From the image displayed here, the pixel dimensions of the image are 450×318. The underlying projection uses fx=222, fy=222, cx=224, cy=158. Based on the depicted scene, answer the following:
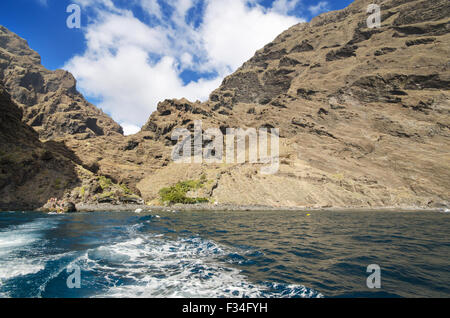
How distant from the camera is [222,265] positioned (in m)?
10.3

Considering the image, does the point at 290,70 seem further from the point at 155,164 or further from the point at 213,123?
the point at 155,164

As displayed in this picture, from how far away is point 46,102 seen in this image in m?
141

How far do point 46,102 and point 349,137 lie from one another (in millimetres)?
172656

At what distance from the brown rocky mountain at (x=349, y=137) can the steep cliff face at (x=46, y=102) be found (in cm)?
3864

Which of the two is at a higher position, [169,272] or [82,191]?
[82,191]

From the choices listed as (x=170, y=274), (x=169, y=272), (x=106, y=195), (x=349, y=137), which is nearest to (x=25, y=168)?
(x=106, y=195)

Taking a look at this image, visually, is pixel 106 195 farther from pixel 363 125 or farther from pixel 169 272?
pixel 363 125

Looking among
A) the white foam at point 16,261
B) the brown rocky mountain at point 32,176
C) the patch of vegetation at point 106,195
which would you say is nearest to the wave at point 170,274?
the white foam at point 16,261

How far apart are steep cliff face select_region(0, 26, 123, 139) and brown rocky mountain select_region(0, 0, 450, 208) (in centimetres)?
3864

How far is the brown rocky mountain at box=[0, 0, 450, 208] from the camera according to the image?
66.6 meters

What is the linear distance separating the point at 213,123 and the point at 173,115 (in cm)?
2357

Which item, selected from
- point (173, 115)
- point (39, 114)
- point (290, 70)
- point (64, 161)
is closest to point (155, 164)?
point (173, 115)

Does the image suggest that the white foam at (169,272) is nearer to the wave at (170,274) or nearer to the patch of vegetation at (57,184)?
the wave at (170,274)
